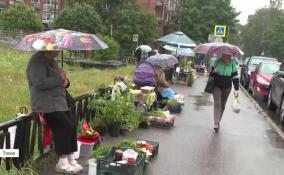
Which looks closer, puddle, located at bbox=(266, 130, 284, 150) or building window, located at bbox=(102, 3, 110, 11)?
puddle, located at bbox=(266, 130, 284, 150)

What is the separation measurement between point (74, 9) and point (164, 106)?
152 ft

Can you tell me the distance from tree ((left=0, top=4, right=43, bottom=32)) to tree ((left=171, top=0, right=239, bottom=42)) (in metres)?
20.1

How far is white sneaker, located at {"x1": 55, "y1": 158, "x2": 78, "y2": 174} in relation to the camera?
621 cm

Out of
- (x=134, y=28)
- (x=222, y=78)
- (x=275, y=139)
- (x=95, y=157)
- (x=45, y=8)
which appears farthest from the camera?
(x=45, y=8)

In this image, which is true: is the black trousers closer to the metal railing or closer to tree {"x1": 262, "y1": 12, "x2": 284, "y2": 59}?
the metal railing

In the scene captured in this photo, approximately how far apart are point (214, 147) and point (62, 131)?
371 centimetres

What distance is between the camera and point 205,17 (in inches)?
2618

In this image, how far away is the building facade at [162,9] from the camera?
70.4m

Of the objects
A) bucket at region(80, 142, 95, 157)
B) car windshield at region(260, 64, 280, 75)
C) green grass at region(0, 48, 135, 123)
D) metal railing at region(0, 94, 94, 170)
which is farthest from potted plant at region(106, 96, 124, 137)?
car windshield at region(260, 64, 280, 75)

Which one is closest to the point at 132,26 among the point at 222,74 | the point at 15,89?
the point at 15,89

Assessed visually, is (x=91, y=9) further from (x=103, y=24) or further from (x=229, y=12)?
(x=229, y=12)

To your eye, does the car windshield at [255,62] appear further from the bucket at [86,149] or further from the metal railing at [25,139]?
the metal railing at [25,139]

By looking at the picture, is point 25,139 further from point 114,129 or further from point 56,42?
point 114,129

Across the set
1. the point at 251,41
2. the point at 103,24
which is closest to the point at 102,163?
the point at 103,24
